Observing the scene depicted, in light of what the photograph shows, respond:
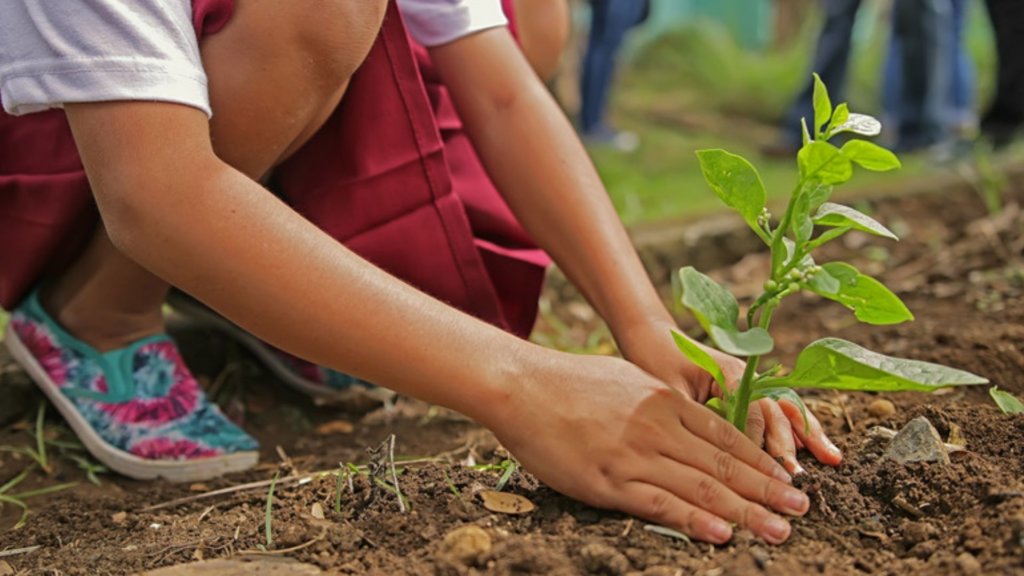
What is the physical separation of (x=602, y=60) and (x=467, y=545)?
383 centimetres

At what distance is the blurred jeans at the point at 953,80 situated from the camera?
180 inches

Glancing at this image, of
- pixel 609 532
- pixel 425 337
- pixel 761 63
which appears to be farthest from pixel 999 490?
pixel 761 63

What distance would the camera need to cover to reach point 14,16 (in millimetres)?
1293

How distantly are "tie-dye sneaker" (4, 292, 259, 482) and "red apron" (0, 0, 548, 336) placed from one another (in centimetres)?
11

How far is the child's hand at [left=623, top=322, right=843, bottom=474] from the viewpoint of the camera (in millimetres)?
1352

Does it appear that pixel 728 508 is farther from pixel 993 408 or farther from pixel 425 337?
pixel 993 408

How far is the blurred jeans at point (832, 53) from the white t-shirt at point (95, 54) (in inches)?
137

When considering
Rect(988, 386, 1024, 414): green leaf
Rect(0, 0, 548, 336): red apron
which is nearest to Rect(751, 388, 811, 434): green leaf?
Rect(988, 386, 1024, 414): green leaf

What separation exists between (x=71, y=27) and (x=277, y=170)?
2.23 ft

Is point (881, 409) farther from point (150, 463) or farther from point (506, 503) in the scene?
point (150, 463)

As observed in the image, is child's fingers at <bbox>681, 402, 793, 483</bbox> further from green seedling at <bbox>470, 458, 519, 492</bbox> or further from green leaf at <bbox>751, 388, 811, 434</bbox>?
green seedling at <bbox>470, 458, 519, 492</bbox>

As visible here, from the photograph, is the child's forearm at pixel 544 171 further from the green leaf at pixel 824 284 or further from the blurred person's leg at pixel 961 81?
the blurred person's leg at pixel 961 81

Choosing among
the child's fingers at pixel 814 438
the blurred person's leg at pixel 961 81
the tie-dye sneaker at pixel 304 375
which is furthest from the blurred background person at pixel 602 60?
the child's fingers at pixel 814 438

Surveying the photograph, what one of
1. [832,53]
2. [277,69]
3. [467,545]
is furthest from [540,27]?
[832,53]
